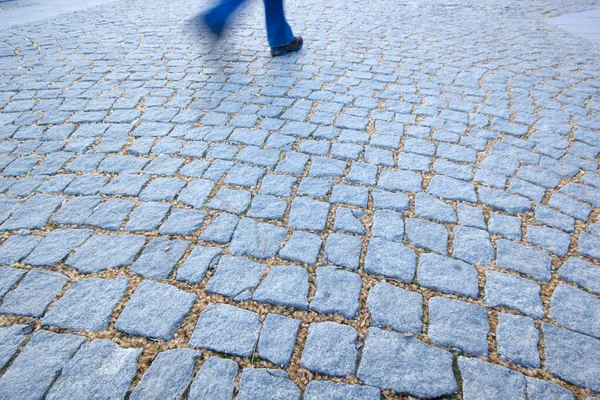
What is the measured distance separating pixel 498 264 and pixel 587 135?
211cm

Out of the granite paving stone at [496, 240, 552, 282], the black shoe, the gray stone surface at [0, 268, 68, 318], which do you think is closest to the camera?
the gray stone surface at [0, 268, 68, 318]

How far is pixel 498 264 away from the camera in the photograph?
2371 mm

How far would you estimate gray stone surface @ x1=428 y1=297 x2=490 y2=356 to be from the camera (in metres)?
1.94

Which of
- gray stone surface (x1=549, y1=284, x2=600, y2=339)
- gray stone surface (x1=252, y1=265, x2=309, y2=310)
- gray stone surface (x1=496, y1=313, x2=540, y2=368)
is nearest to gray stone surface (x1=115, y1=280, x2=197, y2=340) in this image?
gray stone surface (x1=252, y1=265, x2=309, y2=310)

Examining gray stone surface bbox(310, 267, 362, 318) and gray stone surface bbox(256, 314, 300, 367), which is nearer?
gray stone surface bbox(256, 314, 300, 367)

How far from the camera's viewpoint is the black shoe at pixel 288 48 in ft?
17.5

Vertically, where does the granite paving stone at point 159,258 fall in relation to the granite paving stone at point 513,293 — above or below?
above

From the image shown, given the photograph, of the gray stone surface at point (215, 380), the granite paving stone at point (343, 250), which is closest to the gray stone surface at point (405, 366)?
the granite paving stone at point (343, 250)

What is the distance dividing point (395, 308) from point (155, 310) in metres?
1.23

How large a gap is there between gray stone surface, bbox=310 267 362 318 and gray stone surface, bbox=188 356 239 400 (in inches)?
20.2

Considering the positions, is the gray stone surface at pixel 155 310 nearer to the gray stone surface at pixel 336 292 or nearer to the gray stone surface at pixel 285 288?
the gray stone surface at pixel 285 288

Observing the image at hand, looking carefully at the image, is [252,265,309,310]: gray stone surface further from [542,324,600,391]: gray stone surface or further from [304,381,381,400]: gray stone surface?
[542,324,600,391]: gray stone surface

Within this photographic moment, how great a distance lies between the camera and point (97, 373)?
1800 millimetres

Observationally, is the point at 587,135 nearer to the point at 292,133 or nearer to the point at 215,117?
the point at 292,133
